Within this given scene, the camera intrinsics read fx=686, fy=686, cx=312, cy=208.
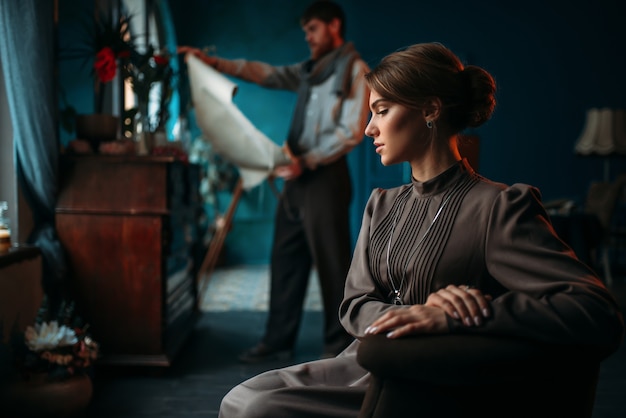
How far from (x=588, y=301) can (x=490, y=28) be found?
21.1 ft

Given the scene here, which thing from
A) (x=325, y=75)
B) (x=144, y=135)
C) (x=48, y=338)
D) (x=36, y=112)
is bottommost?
(x=48, y=338)

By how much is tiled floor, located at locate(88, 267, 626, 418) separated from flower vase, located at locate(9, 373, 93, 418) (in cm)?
17

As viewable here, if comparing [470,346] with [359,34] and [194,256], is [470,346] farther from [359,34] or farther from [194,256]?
[359,34]

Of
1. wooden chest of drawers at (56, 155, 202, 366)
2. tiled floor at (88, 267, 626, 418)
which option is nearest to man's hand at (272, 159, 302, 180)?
wooden chest of drawers at (56, 155, 202, 366)

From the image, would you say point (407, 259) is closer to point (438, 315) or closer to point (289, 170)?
point (438, 315)

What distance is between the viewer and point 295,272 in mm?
3389

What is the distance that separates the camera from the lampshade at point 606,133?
6.16m

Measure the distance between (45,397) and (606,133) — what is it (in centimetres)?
542

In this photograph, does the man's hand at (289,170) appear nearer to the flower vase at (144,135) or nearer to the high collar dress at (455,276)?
the flower vase at (144,135)

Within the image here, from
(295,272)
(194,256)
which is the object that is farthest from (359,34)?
(295,272)

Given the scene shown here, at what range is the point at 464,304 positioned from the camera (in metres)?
1.01

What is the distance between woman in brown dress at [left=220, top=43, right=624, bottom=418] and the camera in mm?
987

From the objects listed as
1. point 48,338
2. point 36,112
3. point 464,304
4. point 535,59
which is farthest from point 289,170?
point 535,59

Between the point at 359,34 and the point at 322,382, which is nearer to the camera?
the point at 322,382
